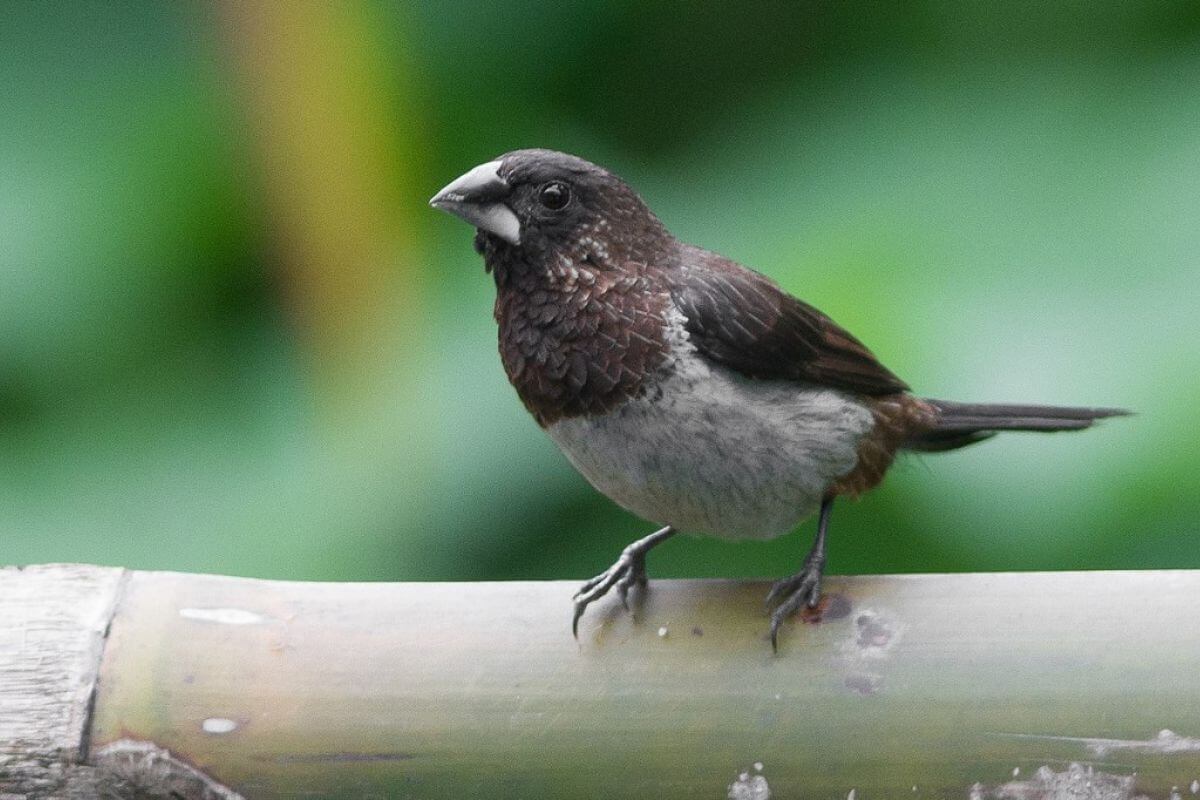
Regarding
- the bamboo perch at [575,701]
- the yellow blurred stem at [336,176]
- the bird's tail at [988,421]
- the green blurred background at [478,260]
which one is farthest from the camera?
the yellow blurred stem at [336,176]

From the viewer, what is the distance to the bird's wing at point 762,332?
2.26 m

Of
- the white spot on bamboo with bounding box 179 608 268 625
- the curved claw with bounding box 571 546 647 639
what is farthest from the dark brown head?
the white spot on bamboo with bounding box 179 608 268 625

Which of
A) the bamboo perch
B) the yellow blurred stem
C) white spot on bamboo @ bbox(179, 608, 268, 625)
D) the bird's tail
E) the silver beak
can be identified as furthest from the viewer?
the yellow blurred stem

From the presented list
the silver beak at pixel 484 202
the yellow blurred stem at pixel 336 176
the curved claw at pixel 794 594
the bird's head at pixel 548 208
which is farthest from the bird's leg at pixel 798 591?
the yellow blurred stem at pixel 336 176

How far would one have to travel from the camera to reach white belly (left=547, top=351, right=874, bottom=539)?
2.20m

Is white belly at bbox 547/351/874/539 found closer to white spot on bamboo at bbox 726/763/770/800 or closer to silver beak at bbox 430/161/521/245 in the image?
silver beak at bbox 430/161/521/245

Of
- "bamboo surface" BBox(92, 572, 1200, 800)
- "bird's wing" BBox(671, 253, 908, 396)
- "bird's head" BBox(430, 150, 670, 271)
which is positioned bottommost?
"bamboo surface" BBox(92, 572, 1200, 800)

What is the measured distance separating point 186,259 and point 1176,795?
209cm

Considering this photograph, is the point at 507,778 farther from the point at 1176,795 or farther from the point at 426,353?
the point at 426,353

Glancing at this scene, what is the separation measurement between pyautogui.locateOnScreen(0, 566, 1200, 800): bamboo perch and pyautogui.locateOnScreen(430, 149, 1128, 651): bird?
0.66ft

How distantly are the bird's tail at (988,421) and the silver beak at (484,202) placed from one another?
2.47 feet

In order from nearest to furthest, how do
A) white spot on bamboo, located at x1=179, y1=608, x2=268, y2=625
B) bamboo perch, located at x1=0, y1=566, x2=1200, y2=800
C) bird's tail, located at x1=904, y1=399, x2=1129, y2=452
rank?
bamboo perch, located at x1=0, y1=566, x2=1200, y2=800
white spot on bamboo, located at x1=179, y1=608, x2=268, y2=625
bird's tail, located at x1=904, y1=399, x2=1129, y2=452

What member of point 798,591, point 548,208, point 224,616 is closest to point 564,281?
point 548,208

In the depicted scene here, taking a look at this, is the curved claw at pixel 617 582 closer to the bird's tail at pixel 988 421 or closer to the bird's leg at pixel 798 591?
the bird's leg at pixel 798 591
